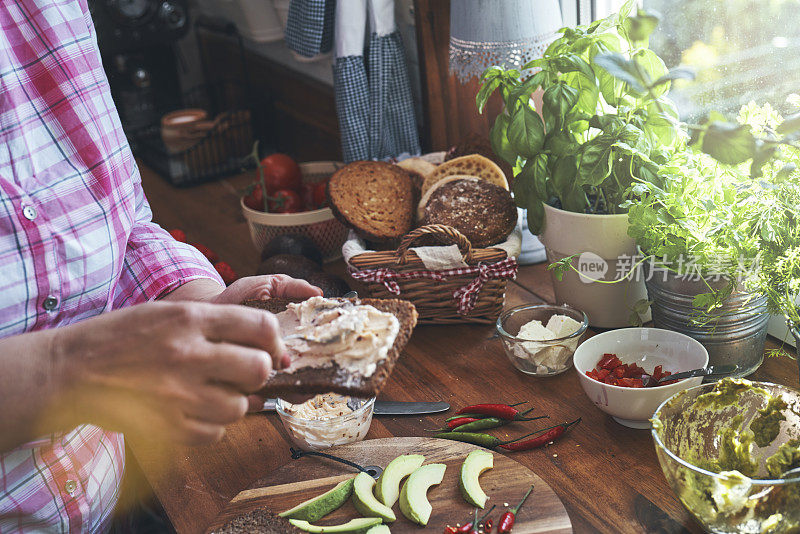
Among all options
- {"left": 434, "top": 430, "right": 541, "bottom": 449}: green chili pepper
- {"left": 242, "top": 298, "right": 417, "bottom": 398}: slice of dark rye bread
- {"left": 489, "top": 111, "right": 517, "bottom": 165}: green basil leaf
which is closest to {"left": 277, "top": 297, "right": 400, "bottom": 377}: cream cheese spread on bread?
{"left": 242, "top": 298, "right": 417, "bottom": 398}: slice of dark rye bread

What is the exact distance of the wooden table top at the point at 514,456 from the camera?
0.97 m

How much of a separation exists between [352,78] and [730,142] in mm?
1203

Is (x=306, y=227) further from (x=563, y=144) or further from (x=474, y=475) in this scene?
(x=474, y=475)

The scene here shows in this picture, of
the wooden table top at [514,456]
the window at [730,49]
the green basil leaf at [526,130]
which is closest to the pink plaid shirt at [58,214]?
the wooden table top at [514,456]

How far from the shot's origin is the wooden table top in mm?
968

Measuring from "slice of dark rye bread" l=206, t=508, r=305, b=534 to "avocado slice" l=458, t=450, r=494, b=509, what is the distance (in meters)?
0.22

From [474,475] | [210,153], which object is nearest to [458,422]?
[474,475]

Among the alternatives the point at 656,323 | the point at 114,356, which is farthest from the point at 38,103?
the point at 656,323

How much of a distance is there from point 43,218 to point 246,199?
37.9 inches

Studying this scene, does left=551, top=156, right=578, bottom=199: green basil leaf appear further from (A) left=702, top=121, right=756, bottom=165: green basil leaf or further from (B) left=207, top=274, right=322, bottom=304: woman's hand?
(B) left=207, top=274, right=322, bottom=304: woman's hand

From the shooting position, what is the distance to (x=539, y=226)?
4.39 feet

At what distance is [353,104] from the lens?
1.94 m

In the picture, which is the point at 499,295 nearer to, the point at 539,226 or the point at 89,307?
the point at 539,226

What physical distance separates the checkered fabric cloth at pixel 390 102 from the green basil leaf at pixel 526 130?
2.39 ft
